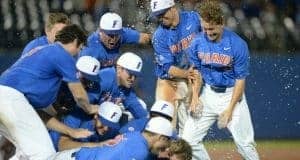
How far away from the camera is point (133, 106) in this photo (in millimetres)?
9977

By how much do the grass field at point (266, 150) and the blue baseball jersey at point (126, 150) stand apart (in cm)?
469

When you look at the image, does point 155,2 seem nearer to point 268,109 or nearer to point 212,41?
point 212,41

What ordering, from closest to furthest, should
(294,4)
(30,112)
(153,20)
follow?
(30,112), (153,20), (294,4)

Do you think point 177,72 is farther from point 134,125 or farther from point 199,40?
point 134,125

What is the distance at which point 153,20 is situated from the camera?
14031 mm

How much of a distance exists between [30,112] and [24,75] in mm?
351

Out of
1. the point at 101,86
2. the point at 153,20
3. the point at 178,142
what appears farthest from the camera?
the point at 153,20

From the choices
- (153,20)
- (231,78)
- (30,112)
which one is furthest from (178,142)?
(153,20)

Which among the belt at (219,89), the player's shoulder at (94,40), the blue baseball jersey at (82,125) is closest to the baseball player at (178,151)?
the blue baseball jersey at (82,125)

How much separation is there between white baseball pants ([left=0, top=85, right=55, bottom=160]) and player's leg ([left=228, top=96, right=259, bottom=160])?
2.23 m

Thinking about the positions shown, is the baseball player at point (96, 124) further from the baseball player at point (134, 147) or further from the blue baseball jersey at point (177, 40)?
the blue baseball jersey at point (177, 40)

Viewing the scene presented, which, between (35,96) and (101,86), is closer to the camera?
(35,96)

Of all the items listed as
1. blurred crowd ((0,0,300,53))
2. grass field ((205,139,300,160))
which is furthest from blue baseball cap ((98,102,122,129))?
blurred crowd ((0,0,300,53))

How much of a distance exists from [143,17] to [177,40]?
3469 millimetres
